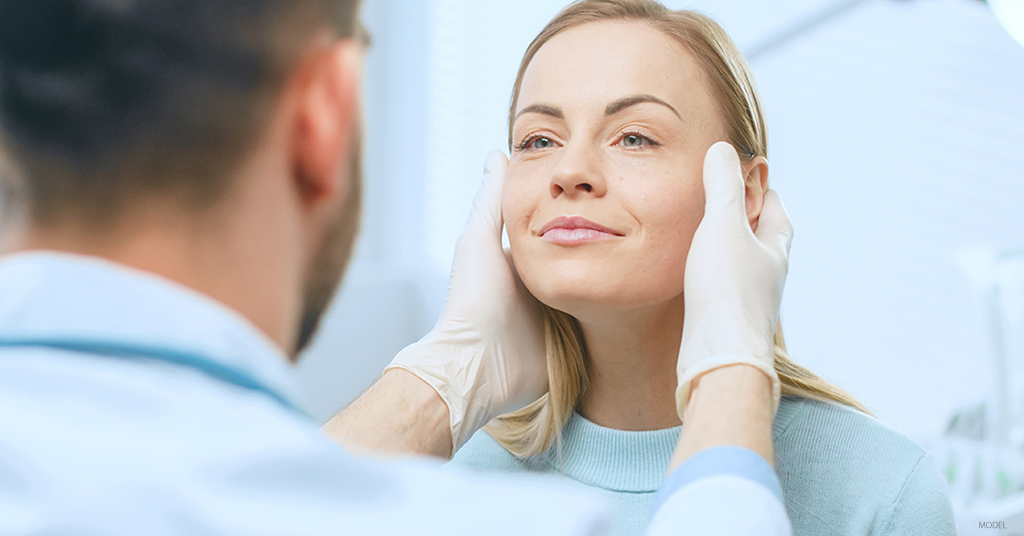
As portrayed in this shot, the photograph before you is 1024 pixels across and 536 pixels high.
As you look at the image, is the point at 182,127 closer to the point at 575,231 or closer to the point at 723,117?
the point at 575,231

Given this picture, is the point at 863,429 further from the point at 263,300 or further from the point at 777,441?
the point at 263,300

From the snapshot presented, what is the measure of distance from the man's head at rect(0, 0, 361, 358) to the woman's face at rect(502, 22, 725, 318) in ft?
2.07

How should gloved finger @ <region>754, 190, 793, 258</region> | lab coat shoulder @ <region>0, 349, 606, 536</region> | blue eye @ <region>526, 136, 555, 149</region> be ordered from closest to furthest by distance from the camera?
1. lab coat shoulder @ <region>0, 349, 606, 536</region>
2. gloved finger @ <region>754, 190, 793, 258</region>
3. blue eye @ <region>526, 136, 555, 149</region>

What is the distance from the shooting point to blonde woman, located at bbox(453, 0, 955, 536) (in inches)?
42.1

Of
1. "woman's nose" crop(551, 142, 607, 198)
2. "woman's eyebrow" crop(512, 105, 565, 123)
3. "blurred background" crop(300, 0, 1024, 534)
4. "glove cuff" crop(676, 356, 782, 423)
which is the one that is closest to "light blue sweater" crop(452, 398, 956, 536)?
"glove cuff" crop(676, 356, 782, 423)

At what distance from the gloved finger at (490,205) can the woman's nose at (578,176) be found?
26cm

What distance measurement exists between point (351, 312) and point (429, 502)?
290cm

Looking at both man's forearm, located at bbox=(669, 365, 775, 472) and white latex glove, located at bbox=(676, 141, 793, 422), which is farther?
white latex glove, located at bbox=(676, 141, 793, 422)

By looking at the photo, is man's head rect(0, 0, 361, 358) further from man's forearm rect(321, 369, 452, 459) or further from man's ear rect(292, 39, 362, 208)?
man's forearm rect(321, 369, 452, 459)

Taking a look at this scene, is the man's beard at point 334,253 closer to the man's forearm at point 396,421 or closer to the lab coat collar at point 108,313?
the lab coat collar at point 108,313

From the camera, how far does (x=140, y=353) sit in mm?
440

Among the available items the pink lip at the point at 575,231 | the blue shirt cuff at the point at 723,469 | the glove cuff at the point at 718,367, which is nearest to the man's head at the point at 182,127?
the blue shirt cuff at the point at 723,469

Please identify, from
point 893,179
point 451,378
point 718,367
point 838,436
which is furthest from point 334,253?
point 893,179

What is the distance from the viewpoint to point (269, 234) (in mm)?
487
